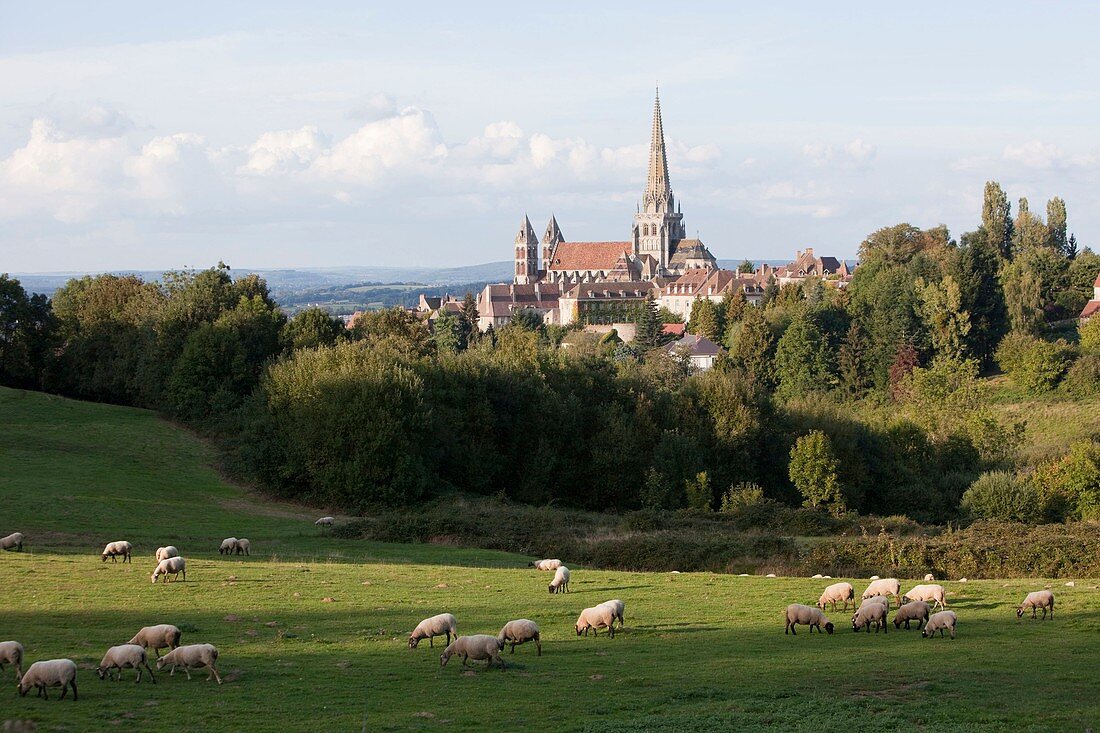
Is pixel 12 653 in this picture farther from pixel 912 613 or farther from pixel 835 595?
pixel 835 595

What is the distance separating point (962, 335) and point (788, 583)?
296 feet

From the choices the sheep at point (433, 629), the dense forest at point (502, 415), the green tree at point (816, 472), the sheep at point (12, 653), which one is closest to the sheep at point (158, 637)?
the sheep at point (12, 653)

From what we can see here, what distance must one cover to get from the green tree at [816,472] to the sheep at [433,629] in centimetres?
4260

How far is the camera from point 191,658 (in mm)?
20781

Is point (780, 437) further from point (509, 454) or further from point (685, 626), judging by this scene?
point (685, 626)

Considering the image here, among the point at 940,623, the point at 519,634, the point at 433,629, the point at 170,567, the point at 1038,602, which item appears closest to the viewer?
the point at 519,634

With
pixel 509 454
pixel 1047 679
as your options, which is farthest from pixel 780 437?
pixel 1047 679

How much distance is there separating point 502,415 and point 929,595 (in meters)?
43.5

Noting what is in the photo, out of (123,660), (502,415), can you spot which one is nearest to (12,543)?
(123,660)

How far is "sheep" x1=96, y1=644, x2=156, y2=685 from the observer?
20391 mm

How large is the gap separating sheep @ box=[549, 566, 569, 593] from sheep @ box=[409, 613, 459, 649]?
26.0ft

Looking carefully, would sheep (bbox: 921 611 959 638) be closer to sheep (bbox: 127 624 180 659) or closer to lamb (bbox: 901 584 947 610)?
lamb (bbox: 901 584 947 610)

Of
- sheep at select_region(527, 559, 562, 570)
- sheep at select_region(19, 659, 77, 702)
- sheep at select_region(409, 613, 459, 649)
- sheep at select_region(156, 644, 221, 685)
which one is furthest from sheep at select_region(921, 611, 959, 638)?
sheep at select_region(19, 659, 77, 702)

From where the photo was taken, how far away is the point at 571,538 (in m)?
47.0
